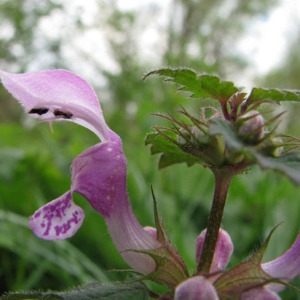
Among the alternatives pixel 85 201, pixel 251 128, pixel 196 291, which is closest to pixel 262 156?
pixel 251 128

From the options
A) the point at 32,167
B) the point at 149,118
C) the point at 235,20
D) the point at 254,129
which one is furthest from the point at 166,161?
the point at 235,20

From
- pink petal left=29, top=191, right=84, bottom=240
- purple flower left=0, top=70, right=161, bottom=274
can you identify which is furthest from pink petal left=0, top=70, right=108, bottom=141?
pink petal left=29, top=191, right=84, bottom=240

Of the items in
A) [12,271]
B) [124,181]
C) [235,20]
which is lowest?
[235,20]

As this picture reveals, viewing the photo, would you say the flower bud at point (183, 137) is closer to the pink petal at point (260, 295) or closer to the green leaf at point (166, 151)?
the green leaf at point (166, 151)

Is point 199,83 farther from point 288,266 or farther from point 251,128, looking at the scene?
point 288,266

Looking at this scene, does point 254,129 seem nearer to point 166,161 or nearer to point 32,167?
point 166,161

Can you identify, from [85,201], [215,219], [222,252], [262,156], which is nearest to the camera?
[262,156]

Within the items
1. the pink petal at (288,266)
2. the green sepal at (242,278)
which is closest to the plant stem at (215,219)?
the green sepal at (242,278)
